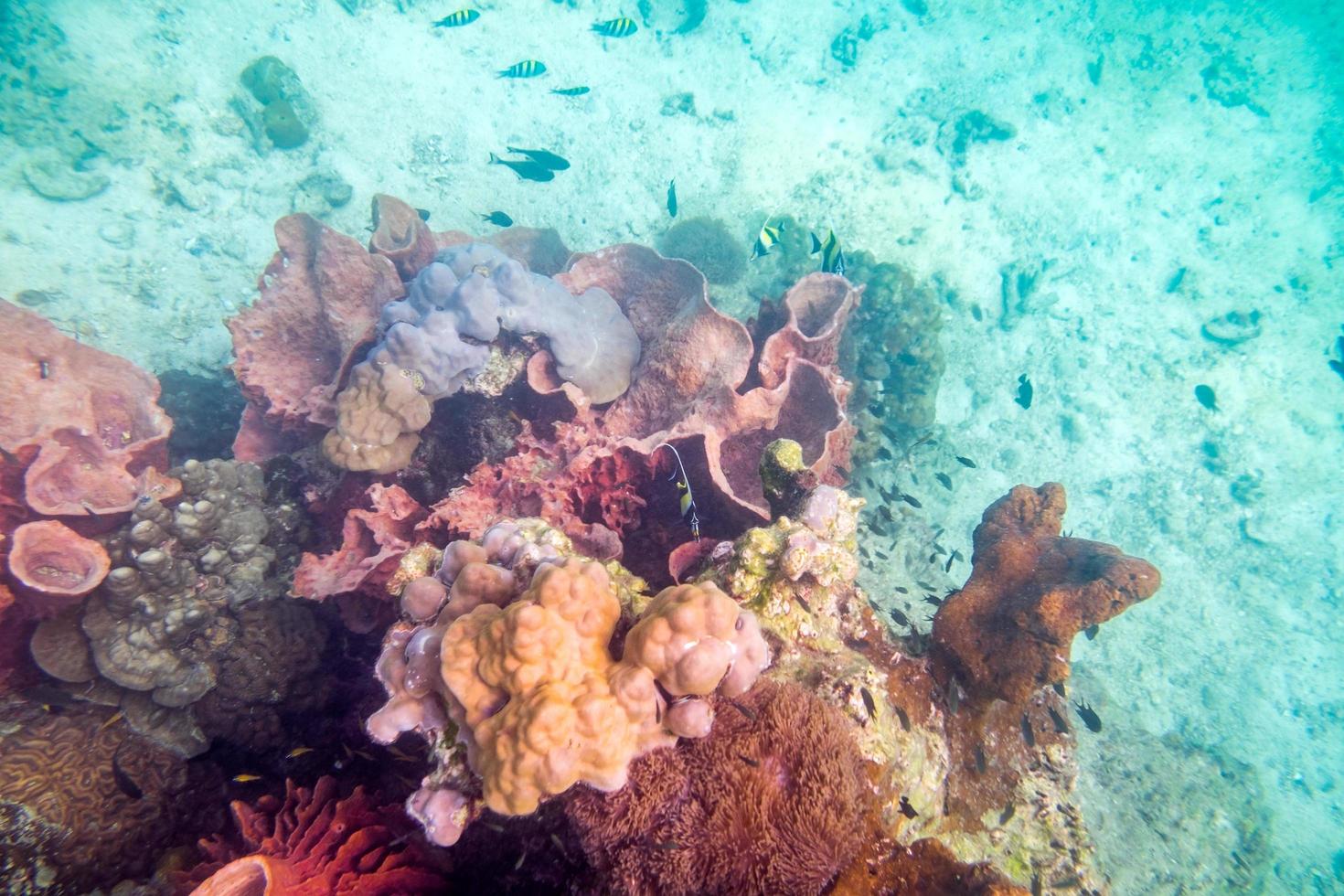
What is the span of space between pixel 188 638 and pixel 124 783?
924 mm

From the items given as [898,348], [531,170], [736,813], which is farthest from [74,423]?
[898,348]

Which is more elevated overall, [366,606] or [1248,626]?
[366,606]

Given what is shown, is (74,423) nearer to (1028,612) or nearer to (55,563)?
(55,563)

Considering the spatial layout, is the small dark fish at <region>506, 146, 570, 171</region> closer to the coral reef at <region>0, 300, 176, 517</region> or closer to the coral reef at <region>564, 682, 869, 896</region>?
the coral reef at <region>0, 300, 176, 517</region>

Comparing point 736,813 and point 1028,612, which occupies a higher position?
point 736,813

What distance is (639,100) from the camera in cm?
1322

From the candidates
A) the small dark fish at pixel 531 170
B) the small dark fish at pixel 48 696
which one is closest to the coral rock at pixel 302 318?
the small dark fish at pixel 531 170

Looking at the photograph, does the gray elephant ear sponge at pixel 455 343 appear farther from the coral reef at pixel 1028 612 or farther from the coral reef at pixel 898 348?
the coral reef at pixel 898 348

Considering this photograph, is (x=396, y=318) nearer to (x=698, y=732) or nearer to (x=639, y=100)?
(x=698, y=732)

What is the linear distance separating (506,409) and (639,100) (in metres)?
10.8

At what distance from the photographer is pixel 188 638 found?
4195mm

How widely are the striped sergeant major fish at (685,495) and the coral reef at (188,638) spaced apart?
2.95 m

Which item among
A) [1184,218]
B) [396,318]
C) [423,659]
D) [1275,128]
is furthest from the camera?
[1275,128]

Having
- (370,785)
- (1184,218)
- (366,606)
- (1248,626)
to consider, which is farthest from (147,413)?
(1184,218)
